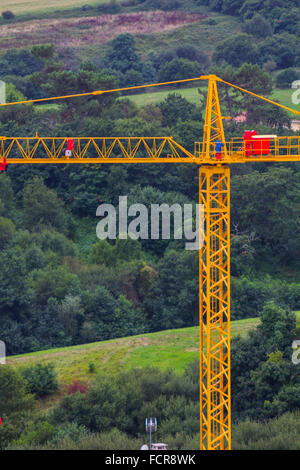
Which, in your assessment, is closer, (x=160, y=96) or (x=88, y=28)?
(x=160, y=96)

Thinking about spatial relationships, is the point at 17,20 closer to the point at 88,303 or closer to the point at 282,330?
the point at 88,303

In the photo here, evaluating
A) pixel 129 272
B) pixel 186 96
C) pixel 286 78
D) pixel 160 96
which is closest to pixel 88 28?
pixel 160 96

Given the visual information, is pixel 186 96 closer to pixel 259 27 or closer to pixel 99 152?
pixel 259 27

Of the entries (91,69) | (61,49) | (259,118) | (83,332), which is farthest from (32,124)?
(61,49)

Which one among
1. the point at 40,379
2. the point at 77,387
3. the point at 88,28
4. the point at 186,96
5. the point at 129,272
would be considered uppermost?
the point at 88,28

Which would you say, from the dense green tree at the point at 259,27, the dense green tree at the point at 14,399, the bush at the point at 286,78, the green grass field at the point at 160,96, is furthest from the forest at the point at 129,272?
the dense green tree at the point at 259,27

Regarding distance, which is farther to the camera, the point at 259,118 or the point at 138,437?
the point at 259,118
